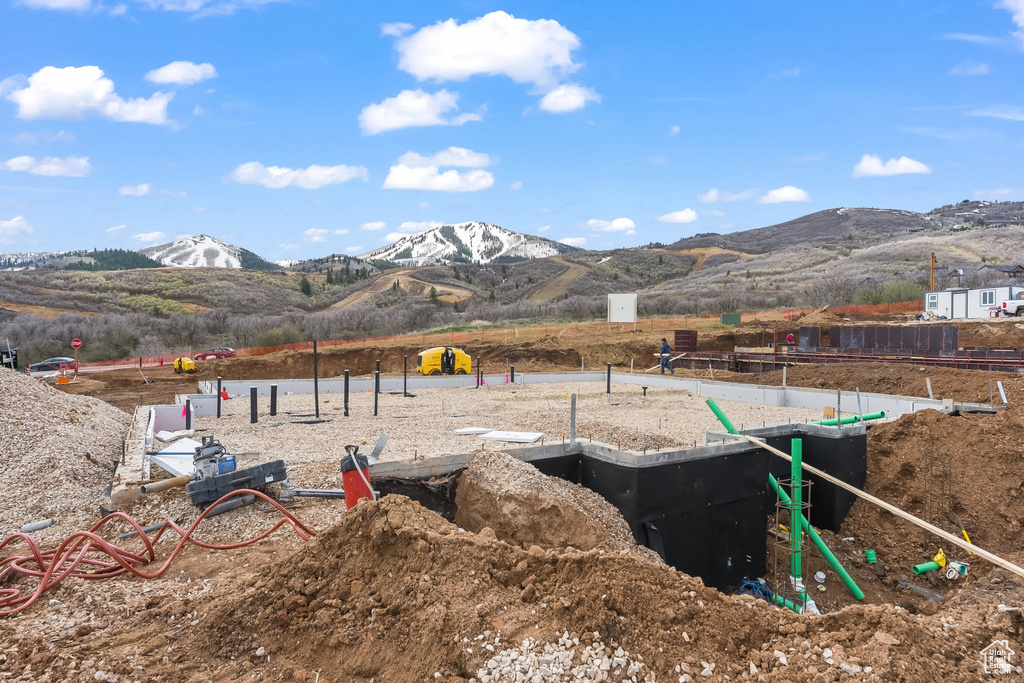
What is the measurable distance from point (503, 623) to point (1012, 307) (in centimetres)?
3892

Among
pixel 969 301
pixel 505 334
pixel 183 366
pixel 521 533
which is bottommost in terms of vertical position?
pixel 521 533

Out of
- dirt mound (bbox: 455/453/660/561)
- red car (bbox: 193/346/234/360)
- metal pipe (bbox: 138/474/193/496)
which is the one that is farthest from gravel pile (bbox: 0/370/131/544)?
red car (bbox: 193/346/234/360)

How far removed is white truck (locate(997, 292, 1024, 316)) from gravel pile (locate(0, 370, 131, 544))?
130ft

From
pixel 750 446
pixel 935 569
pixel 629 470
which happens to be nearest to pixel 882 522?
pixel 935 569

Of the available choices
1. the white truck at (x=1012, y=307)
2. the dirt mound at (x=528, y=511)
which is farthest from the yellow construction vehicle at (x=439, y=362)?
the white truck at (x=1012, y=307)

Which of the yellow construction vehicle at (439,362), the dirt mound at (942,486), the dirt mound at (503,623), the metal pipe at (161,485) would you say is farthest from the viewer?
the yellow construction vehicle at (439,362)

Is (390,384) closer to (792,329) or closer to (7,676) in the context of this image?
(7,676)

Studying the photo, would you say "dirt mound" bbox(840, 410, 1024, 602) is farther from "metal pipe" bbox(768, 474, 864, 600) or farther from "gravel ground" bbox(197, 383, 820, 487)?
"gravel ground" bbox(197, 383, 820, 487)

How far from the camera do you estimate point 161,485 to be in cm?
680

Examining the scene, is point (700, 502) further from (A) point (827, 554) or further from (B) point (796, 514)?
(A) point (827, 554)

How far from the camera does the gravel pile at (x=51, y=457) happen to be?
684 centimetres

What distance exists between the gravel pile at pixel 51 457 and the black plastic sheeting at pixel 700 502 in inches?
237

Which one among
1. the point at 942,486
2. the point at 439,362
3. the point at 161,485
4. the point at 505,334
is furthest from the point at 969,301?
the point at 161,485

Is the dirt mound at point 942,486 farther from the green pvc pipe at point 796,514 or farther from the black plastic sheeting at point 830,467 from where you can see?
the green pvc pipe at point 796,514
